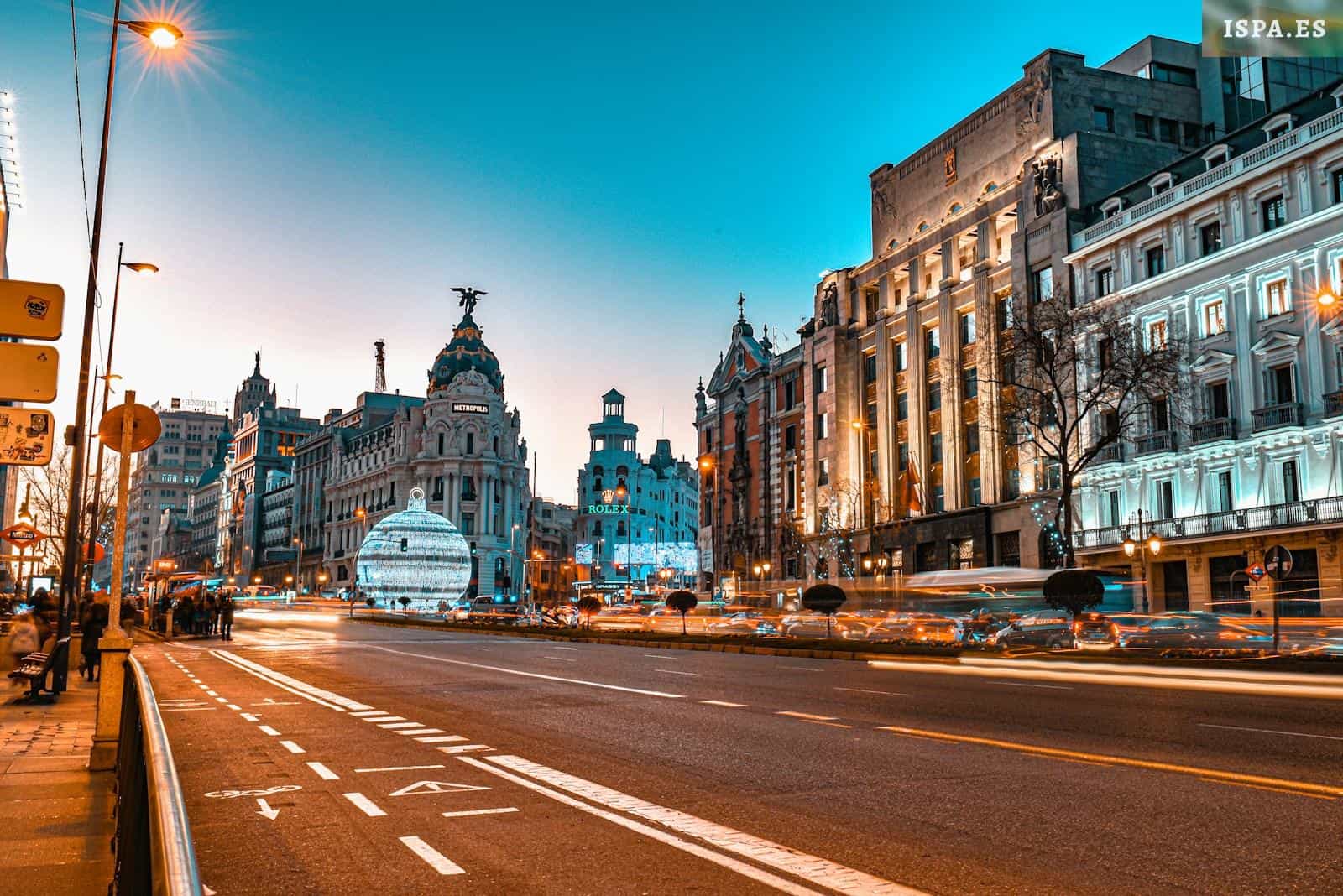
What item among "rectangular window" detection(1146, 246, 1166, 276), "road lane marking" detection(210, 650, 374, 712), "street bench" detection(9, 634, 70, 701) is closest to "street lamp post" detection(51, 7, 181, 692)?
"street bench" detection(9, 634, 70, 701)

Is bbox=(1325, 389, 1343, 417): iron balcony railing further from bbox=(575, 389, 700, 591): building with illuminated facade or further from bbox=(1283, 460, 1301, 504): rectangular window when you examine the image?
bbox=(575, 389, 700, 591): building with illuminated facade

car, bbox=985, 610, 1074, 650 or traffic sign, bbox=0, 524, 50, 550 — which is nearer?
traffic sign, bbox=0, 524, 50, 550

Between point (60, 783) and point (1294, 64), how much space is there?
221ft

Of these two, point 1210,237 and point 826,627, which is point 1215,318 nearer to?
point 1210,237

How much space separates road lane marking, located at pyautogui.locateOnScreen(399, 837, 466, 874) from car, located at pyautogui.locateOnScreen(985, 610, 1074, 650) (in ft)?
81.4

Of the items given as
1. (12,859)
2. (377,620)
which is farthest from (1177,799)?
(377,620)

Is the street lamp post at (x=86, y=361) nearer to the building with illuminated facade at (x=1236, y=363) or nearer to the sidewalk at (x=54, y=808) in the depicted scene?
the sidewalk at (x=54, y=808)

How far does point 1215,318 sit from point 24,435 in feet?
146

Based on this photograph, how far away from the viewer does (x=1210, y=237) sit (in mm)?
45281

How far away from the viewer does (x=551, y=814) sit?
823cm

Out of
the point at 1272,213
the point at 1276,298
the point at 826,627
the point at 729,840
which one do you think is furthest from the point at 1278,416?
the point at 729,840

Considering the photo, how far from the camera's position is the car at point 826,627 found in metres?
40.4

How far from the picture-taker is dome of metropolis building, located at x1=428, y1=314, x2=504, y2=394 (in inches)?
5541

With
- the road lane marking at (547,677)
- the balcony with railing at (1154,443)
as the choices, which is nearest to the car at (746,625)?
the balcony with railing at (1154,443)
